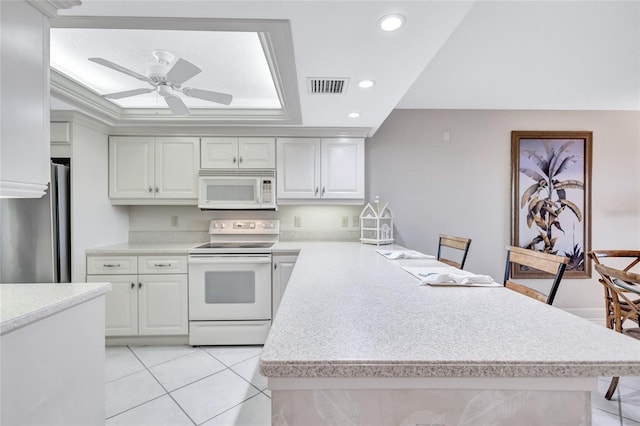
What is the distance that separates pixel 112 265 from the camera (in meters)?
2.67

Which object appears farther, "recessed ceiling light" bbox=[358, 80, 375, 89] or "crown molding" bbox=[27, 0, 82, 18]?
"recessed ceiling light" bbox=[358, 80, 375, 89]

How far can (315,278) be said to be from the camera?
1.52 meters

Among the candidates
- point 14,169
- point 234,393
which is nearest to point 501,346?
point 14,169

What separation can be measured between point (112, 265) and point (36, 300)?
5.39ft

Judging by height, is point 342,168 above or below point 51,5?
below

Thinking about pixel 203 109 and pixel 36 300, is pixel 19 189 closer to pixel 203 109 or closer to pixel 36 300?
pixel 36 300

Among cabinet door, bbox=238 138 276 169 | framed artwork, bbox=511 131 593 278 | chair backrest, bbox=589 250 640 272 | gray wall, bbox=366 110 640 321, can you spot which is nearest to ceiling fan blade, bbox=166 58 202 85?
cabinet door, bbox=238 138 276 169

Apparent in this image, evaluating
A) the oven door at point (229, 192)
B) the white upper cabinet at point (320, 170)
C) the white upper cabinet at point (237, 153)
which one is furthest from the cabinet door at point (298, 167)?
the oven door at point (229, 192)

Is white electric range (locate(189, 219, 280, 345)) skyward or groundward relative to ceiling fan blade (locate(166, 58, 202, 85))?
groundward

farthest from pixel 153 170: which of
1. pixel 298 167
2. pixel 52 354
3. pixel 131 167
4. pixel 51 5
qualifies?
pixel 52 354

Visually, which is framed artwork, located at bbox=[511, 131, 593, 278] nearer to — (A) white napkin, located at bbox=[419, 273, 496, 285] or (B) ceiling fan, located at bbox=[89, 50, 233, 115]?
(A) white napkin, located at bbox=[419, 273, 496, 285]

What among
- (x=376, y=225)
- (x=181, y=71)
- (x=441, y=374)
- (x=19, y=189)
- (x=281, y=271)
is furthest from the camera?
(x=376, y=225)

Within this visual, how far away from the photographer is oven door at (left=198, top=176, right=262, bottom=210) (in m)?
3.00

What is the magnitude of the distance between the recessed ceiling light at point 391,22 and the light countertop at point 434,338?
122 cm
